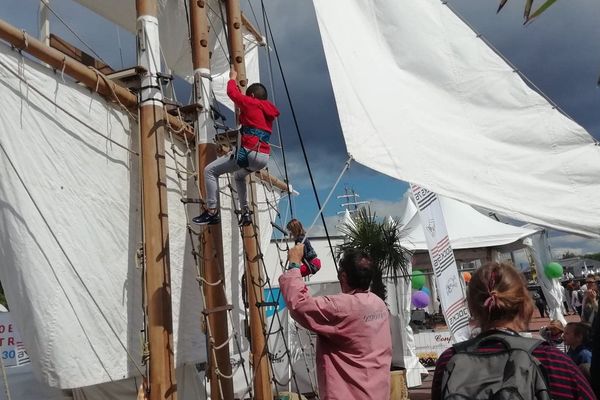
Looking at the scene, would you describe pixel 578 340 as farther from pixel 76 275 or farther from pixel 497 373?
pixel 76 275

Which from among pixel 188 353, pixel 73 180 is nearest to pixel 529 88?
pixel 73 180

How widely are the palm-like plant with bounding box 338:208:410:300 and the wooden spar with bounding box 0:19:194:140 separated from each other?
24.4 ft

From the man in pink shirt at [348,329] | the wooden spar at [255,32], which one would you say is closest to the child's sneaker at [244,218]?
the man in pink shirt at [348,329]

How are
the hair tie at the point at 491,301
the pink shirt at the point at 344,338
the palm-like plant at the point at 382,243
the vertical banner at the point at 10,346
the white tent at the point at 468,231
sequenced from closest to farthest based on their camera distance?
the hair tie at the point at 491,301
the pink shirt at the point at 344,338
the vertical banner at the point at 10,346
the palm-like plant at the point at 382,243
the white tent at the point at 468,231

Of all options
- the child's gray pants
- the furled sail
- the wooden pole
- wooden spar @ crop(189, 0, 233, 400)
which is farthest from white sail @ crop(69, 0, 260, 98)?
the child's gray pants

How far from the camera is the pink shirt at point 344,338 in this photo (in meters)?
2.63

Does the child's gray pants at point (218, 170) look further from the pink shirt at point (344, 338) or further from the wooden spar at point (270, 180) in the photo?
the wooden spar at point (270, 180)

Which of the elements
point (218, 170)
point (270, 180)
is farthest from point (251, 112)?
point (270, 180)

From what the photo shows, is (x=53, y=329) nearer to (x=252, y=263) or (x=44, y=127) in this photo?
(x=44, y=127)

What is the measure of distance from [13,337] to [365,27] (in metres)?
7.74

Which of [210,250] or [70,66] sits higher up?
[70,66]

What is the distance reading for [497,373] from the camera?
5.06ft

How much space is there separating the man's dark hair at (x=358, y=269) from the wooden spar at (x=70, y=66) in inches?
120

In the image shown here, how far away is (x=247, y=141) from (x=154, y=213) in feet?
3.25
